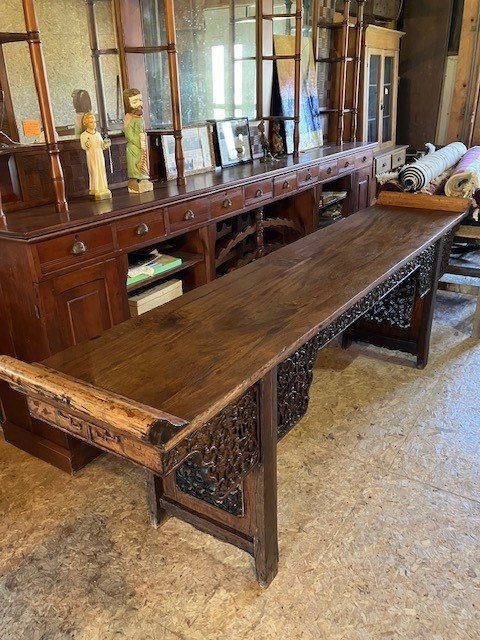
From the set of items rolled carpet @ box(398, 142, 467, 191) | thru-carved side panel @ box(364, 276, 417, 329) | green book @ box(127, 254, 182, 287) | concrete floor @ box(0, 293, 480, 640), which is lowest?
concrete floor @ box(0, 293, 480, 640)

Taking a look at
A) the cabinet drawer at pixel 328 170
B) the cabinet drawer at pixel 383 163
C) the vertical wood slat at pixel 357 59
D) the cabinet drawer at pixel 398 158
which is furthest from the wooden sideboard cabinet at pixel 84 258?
the cabinet drawer at pixel 398 158

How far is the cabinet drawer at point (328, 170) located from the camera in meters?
3.50

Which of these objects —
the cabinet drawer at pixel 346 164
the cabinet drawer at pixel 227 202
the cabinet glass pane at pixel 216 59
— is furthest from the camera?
the cabinet drawer at pixel 346 164

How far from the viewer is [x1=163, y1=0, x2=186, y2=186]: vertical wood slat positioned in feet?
7.63

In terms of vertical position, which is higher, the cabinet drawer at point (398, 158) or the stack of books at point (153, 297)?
the cabinet drawer at point (398, 158)

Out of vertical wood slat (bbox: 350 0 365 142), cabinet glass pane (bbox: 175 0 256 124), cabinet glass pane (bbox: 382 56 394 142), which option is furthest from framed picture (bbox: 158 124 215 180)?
cabinet glass pane (bbox: 382 56 394 142)

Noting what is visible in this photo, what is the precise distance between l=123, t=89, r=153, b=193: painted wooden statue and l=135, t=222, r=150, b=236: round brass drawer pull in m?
0.32

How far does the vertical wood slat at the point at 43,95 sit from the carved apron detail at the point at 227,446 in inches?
45.6

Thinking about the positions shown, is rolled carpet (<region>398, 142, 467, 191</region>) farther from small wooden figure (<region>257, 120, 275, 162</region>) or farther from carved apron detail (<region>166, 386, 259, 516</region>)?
A: carved apron detail (<region>166, 386, 259, 516</region>)

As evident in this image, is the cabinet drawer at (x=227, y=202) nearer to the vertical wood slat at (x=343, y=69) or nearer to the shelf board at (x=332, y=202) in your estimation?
the shelf board at (x=332, y=202)

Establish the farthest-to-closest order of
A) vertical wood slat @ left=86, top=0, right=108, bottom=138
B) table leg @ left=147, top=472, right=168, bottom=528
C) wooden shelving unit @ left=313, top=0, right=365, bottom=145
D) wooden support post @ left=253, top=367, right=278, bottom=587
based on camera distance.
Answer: wooden shelving unit @ left=313, top=0, right=365, bottom=145, vertical wood slat @ left=86, top=0, right=108, bottom=138, table leg @ left=147, top=472, right=168, bottom=528, wooden support post @ left=253, top=367, right=278, bottom=587

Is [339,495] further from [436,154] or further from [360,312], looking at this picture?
[436,154]

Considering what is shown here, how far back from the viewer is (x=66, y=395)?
1.05 m

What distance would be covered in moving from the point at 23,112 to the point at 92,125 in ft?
0.95
